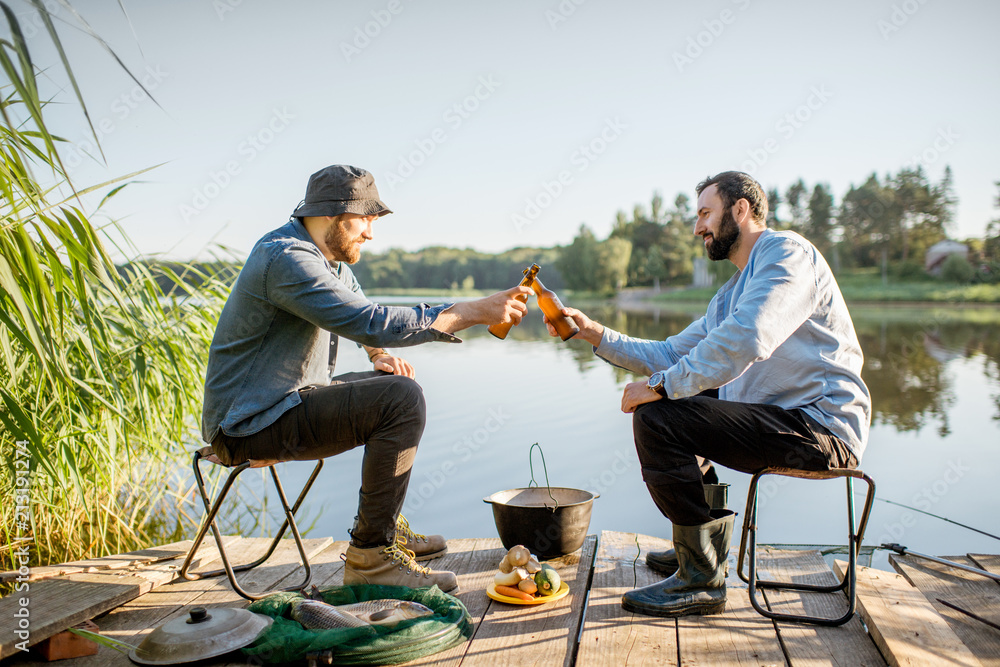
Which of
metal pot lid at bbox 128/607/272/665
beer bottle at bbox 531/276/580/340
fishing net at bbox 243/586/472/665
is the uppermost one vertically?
beer bottle at bbox 531/276/580/340

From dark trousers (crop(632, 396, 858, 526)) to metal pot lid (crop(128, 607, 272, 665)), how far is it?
1267 mm

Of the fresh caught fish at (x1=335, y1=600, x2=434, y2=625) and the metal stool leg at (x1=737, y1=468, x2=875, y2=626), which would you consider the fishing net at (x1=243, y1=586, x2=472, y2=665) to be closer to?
the fresh caught fish at (x1=335, y1=600, x2=434, y2=625)

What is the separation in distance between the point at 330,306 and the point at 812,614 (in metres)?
1.84

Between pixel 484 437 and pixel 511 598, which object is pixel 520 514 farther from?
pixel 484 437

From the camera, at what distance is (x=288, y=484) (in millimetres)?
6250

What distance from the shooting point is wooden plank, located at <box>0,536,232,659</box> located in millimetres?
1992

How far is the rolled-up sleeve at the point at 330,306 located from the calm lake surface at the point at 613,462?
1.58 m

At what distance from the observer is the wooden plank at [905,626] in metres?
1.88

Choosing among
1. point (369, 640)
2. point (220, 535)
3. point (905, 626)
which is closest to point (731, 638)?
point (905, 626)

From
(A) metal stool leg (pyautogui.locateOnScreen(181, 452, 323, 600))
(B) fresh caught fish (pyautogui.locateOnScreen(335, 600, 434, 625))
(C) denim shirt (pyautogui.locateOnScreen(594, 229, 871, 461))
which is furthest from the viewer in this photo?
(A) metal stool leg (pyautogui.locateOnScreen(181, 452, 323, 600))

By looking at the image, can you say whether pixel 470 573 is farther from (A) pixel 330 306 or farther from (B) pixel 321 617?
(A) pixel 330 306

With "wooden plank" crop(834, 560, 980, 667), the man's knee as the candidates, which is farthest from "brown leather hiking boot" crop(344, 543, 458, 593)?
"wooden plank" crop(834, 560, 980, 667)

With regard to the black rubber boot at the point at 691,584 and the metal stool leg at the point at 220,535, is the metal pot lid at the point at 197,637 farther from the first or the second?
the black rubber boot at the point at 691,584

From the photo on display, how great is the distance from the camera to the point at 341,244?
261cm
